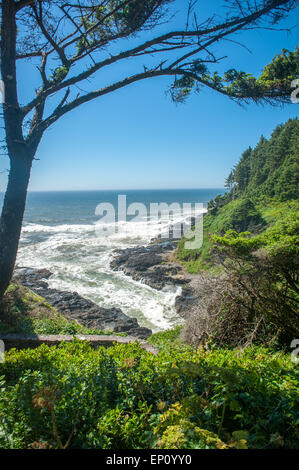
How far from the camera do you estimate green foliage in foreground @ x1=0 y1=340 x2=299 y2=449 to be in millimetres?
1696

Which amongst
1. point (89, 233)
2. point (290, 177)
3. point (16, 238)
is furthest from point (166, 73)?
point (89, 233)

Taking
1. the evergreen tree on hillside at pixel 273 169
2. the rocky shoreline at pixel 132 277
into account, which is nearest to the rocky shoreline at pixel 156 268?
the rocky shoreline at pixel 132 277

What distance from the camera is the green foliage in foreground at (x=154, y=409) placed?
1.70 m

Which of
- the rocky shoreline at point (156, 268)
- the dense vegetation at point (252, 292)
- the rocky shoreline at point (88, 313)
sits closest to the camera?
the dense vegetation at point (252, 292)

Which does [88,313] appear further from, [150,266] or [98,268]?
[150,266]

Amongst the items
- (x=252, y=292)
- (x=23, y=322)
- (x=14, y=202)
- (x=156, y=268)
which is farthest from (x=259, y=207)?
(x=14, y=202)

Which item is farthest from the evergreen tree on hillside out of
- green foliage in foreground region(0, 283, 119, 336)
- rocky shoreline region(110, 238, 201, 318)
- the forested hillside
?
green foliage in foreground region(0, 283, 119, 336)

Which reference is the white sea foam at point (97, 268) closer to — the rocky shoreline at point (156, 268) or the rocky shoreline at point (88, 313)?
the rocky shoreline at point (156, 268)

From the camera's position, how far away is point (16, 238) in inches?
158

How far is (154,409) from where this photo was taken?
2.25 metres

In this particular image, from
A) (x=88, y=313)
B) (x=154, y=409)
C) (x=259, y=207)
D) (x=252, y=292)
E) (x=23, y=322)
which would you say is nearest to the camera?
(x=154, y=409)

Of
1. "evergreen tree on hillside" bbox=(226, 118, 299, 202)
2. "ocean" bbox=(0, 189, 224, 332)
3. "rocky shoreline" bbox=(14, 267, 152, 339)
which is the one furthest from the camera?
"evergreen tree on hillside" bbox=(226, 118, 299, 202)

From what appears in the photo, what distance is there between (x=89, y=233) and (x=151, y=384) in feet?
125

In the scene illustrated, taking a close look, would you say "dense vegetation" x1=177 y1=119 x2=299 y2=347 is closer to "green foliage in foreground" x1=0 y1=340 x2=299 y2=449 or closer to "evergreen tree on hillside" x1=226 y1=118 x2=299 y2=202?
"green foliage in foreground" x1=0 y1=340 x2=299 y2=449
